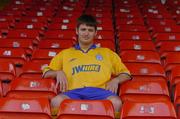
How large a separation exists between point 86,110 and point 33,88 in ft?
2.49

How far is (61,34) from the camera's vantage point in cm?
612

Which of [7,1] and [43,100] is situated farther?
[7,1]

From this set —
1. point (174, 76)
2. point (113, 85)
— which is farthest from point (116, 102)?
point (174, 76)

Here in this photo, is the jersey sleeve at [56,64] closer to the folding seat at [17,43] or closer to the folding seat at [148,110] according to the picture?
the folding seat at [148,110]

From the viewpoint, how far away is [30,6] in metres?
8.55

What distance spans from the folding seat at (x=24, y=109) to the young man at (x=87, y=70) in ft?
0.95

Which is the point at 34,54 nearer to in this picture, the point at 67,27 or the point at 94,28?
the point at 94,28

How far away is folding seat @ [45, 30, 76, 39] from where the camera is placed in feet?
19.7

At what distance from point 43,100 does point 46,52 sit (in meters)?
1.63

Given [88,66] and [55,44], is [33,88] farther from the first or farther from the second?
[55,44]

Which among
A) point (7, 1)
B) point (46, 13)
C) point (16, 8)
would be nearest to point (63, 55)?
A: point (46, 13)

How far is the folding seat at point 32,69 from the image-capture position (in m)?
4.35

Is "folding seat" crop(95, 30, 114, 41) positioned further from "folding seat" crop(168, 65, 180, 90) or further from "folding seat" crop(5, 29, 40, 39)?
"folding seat" crop(168, 65, 180, 90)

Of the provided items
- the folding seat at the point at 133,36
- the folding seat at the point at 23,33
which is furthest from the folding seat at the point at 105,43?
the folding seat at the point at 23,33
